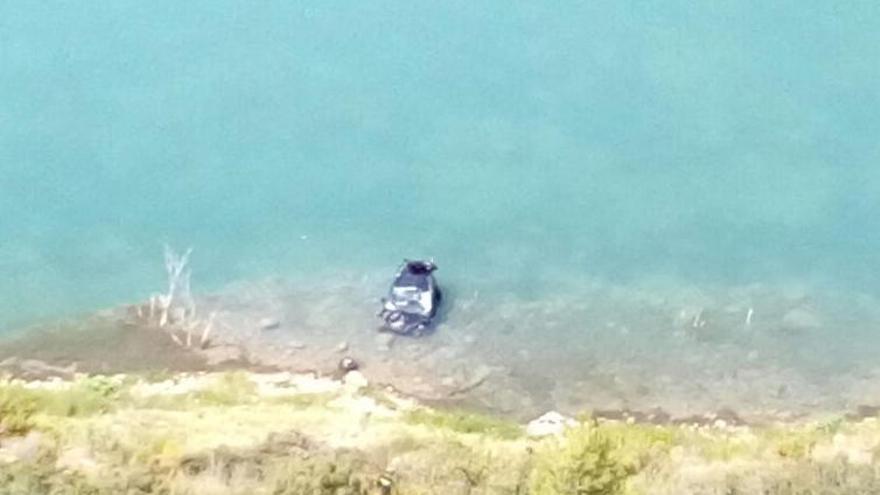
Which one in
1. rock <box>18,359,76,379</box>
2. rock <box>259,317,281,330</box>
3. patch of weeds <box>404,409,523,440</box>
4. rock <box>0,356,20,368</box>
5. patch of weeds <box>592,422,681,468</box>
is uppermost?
rock <box>259,317,281,330</box>

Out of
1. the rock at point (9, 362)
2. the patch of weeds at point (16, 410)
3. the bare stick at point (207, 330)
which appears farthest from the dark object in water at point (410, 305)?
the patch of weeds at point (16, 410)

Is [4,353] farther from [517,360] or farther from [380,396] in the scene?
[517,360]

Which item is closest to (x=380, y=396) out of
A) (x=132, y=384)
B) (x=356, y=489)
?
(x=132, y=384)

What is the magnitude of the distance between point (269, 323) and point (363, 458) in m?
6.62

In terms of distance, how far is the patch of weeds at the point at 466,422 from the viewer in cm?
1748

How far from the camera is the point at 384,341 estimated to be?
64.5ft

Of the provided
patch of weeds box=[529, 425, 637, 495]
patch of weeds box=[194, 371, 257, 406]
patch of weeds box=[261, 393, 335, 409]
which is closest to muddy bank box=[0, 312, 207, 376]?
patch of weeds box=[194, 371, 257, 406]

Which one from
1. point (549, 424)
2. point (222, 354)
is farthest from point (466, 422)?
point (222, 354)

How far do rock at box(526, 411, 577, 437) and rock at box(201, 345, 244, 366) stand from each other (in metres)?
4.07

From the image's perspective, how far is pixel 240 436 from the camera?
1415 centimetres

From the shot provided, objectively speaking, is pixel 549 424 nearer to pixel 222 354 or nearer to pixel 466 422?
pixel 466 422

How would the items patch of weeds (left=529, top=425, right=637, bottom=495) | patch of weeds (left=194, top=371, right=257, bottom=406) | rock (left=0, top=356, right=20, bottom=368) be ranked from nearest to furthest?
patch of weeds (left=529, top=425, right=637, bottom=495), patch of weeds (left=194, top=371, right=257, bottom=406), rock (left=0, top=356, right=20, bottom=368)

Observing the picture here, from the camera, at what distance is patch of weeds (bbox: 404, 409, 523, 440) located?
688 inches

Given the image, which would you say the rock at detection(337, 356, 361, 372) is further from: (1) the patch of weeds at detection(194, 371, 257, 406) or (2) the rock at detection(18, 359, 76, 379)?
(2) the rock at detection(18, 359, 76, 379)
